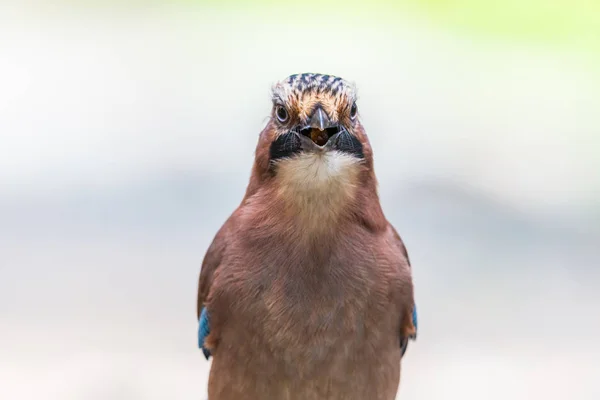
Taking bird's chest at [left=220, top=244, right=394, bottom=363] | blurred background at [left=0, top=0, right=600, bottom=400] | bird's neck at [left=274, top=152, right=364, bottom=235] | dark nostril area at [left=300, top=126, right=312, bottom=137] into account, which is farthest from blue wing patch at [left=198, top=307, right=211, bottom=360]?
blurred background at [left=0, top=0, right=600, bottom=400]

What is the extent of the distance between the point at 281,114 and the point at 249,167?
8.69ft

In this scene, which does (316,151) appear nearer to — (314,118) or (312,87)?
(314,118)

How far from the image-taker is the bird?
2904mm

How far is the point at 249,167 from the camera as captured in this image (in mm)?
5523

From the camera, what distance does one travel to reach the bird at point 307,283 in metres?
2.90

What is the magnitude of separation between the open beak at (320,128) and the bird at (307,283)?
8cm

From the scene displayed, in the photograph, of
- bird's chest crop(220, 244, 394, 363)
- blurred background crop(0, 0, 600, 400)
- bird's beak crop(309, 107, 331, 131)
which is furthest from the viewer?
blurred background crop(0, 0, 600, 400)

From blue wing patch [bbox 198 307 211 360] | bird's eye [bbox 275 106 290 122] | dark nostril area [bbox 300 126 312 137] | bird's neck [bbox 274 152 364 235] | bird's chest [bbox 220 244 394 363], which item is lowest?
blue wing patch [bbox 198 307 211 360]

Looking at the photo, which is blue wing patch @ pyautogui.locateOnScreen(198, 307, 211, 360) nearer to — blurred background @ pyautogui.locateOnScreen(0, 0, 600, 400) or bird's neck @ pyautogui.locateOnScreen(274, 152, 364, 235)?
bird's neck @ pyautogui.locateOnScreen(274, 152, 364, 235)

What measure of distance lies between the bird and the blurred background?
1.69 meters

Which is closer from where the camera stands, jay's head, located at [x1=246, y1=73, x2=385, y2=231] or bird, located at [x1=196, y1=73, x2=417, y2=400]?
jay's head, located at [x1=246, y1=73, x2=385, y2=231]

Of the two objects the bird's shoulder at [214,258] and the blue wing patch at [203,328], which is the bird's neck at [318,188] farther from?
the blue wing patch at [203,328]

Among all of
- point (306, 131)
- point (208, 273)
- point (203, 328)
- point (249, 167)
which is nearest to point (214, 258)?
point (208, 273)

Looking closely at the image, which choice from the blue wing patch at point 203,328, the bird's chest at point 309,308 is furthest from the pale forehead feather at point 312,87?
the blue wing patch at point 203,328
